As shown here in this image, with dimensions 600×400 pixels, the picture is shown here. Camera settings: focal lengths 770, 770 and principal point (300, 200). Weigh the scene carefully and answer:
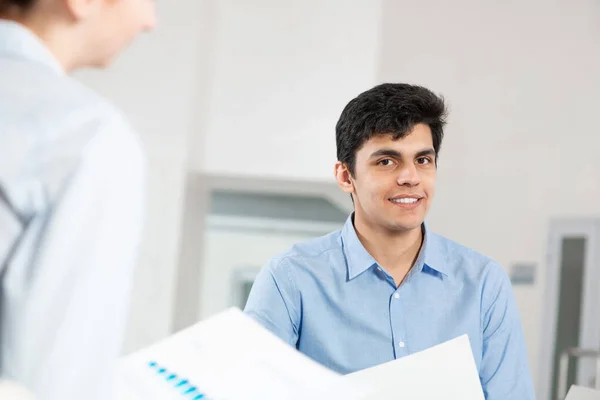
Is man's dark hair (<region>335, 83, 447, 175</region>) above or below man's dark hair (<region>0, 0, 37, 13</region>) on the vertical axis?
below

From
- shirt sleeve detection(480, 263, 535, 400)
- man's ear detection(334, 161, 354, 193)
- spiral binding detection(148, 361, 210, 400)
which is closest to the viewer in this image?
spiral binding detection(148, 361, 210, 400)

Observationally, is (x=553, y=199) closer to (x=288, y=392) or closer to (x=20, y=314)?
(x=288, y=392)

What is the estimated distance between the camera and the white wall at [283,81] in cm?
365

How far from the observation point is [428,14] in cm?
376

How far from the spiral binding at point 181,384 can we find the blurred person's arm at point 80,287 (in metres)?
0.18

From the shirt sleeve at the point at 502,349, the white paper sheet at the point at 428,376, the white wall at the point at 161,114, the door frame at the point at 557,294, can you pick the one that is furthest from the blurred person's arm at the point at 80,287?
the door frame at the point at 557,294

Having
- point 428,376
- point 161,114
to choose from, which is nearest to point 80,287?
point 428,376

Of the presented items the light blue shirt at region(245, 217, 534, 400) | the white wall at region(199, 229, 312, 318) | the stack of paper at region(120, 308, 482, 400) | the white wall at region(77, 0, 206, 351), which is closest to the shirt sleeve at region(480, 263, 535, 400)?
the light blue shirt at region(245, 217, 534, 400)

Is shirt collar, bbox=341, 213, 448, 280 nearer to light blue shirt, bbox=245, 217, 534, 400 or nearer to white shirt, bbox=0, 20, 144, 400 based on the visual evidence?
light blue shirt, bbox=245, 217, 534, 400

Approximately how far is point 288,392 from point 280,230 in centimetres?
573

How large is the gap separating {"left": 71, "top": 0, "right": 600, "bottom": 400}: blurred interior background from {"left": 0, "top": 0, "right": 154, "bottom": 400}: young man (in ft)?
10.0

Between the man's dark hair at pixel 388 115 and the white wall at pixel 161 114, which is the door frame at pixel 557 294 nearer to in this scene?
the white wall at pixel 161 114

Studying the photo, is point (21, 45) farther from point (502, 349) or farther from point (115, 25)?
point (502, 349)

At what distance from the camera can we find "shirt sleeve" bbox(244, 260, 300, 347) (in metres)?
1.29
